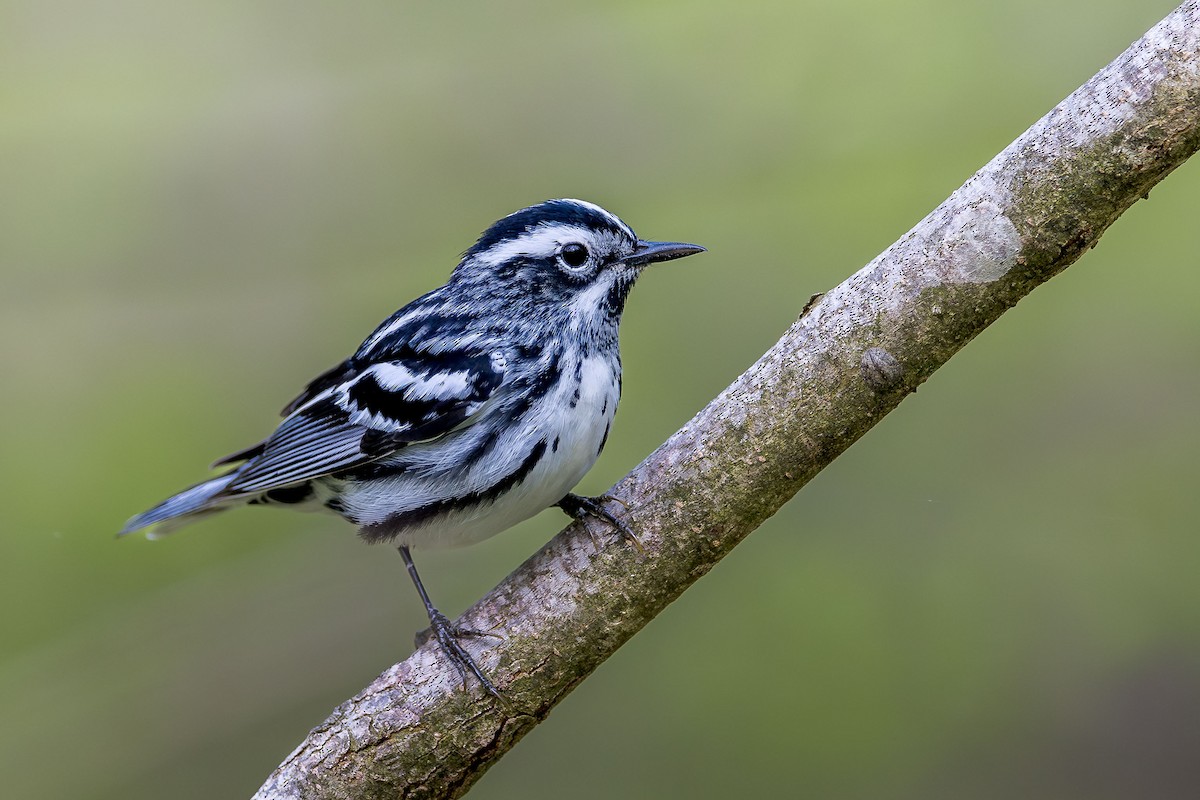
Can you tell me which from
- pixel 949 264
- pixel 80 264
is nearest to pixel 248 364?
pixel 80 264

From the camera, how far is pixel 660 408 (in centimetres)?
567

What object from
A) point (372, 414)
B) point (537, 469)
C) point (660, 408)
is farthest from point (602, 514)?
point (660, 408)

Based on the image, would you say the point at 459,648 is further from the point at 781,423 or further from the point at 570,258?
the point at 570,258

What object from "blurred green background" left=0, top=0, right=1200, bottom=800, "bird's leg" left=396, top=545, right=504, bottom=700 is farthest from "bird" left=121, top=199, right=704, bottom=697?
"blurred green background" left=0, top=0, right=1200, bottom=800

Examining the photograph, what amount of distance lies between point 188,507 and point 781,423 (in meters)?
2.69

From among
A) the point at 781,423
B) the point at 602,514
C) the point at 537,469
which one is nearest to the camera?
the point at 781,423

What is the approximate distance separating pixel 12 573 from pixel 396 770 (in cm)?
329

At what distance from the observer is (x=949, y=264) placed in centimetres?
293

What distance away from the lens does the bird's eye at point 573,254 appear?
4.12m

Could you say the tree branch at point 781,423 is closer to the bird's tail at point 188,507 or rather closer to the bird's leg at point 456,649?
the bird's leg at point 456,649

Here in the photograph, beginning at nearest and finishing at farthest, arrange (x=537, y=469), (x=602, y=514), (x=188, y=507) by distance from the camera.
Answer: (x=602, y=514), (x=537, y=469), (x=188, y=507)

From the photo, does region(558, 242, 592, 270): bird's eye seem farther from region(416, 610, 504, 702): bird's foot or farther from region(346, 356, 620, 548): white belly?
region(416, 610, 504, 702): bird's foot

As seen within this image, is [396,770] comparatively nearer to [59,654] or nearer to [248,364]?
[59,654]

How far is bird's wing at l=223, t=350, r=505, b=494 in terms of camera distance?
12.4 ft
